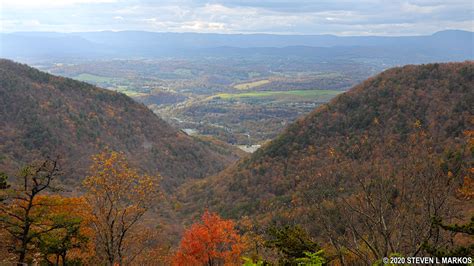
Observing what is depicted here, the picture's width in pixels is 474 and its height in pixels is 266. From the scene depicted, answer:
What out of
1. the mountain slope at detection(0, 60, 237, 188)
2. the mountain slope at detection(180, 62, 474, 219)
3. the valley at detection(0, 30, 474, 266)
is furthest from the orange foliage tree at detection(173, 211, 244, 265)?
the mountain slope at detection(0, 60, 237, 188)

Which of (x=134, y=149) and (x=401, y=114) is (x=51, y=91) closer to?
(x=134, y=149)

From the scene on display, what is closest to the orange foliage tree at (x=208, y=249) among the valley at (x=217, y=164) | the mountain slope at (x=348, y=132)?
the valley at (x=217, y=164)

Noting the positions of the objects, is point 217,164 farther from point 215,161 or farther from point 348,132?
point 348,132

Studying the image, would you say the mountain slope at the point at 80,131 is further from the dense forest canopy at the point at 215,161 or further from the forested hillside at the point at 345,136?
the forested hillside at the point at 345,136

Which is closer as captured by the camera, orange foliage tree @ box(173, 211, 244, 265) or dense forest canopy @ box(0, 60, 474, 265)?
dense forest canopy @ box(0, 60, 474, 265)

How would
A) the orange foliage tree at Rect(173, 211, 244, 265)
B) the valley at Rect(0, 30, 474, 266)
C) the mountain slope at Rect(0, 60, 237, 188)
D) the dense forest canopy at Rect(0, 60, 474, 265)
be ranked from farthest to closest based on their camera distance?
the mountain slope at Rect(0, 60, 237, 188), the orange foliage tree at Rect(173, 211, 244, 265), the dense forest canopy at Rect(0, 60, 474, 265), the valley at Rect(0, 30, 474, 266)

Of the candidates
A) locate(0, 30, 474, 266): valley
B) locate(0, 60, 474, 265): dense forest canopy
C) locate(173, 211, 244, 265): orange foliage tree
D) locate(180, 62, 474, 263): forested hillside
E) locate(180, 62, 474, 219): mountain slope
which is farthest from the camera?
locate(180, 62, 474, 219): mountain slope

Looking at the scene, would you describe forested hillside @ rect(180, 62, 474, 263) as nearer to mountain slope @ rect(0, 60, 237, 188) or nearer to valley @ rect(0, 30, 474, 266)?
valley @ rect(0, 30, 474, 266)
